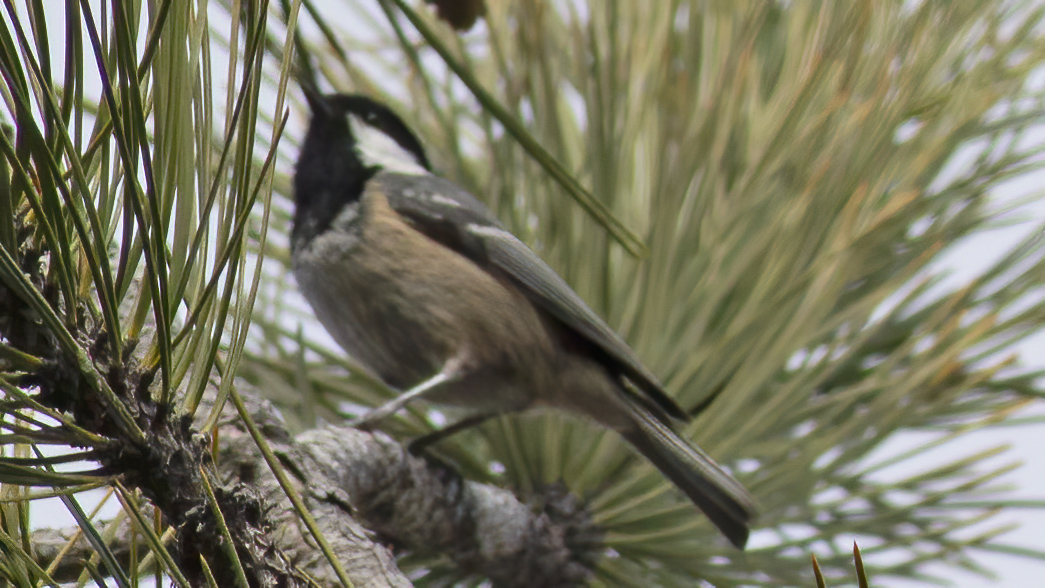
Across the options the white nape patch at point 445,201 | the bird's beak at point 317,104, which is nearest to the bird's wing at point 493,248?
the white nape patch at point 445,201

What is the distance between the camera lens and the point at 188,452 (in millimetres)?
623

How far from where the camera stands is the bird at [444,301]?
1629 millimetres

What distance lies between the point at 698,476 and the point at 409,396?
42 cm

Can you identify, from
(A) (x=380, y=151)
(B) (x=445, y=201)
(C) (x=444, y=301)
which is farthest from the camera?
(A) (x=380, y=151)

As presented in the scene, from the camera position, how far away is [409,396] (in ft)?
4.78

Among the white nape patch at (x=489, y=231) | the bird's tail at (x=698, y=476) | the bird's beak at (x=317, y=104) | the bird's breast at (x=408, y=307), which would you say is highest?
the bird's beak at (x=317, y=104)

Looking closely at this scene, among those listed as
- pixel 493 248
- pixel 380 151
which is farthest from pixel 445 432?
pixel 380 151

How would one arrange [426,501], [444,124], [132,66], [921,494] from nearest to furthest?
[132,66]
[426,501]
[921,494]
[444,124]

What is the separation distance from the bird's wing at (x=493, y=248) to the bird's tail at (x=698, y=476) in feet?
0.14

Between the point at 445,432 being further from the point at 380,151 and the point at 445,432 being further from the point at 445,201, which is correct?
the point at 380,151

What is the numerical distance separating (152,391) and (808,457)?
3.00 ft

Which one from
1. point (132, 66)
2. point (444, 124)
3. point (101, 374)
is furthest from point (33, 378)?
point (444, 124)

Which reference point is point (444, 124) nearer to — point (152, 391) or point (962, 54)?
point (962, 54)

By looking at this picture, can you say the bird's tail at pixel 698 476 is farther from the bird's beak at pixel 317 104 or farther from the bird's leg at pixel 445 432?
the bird's beak at pixel 317 104
